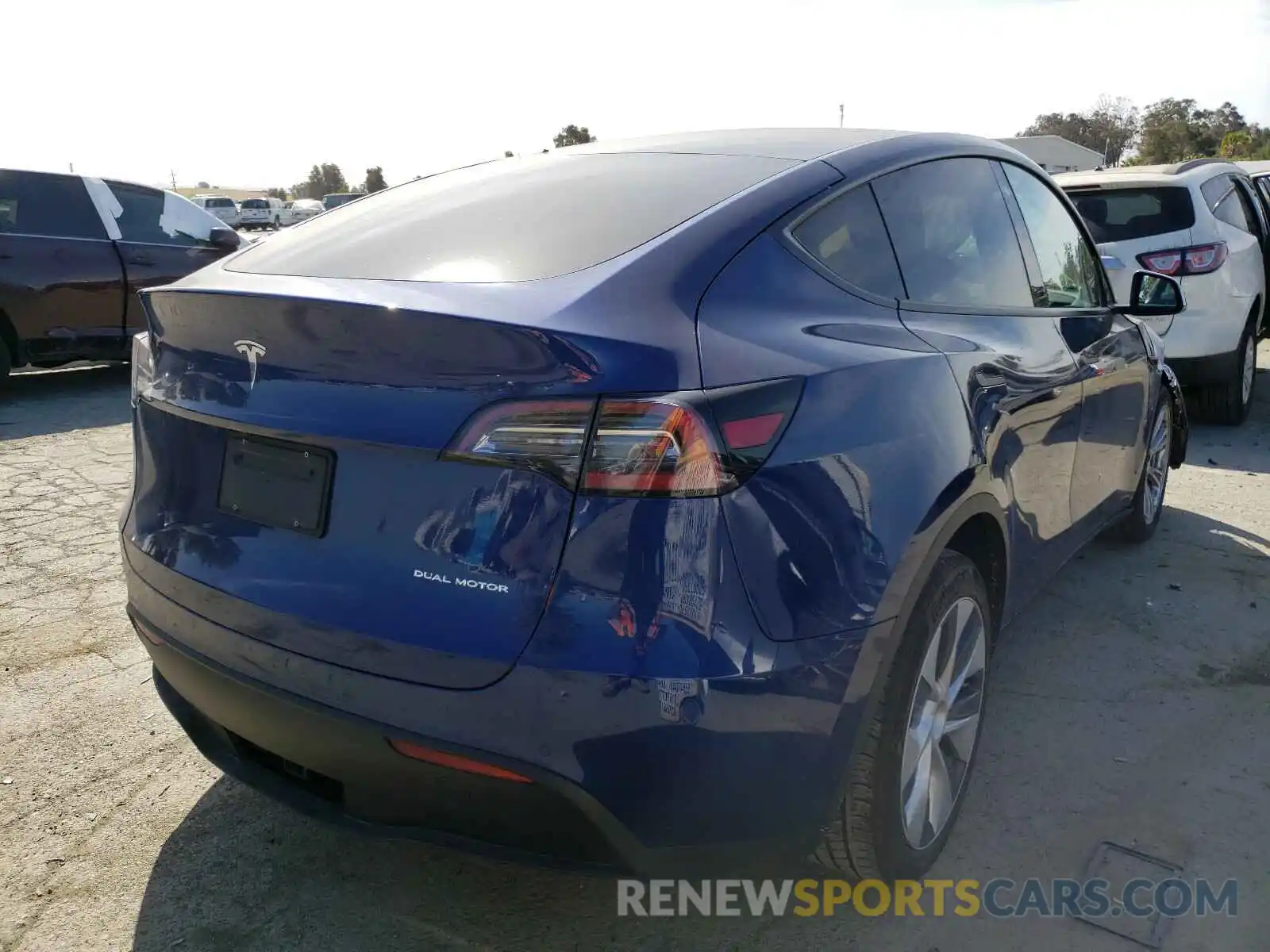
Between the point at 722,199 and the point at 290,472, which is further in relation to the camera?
the point at 722,199

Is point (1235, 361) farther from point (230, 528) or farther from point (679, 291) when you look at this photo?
point (230, 528)

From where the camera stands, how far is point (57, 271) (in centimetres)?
755

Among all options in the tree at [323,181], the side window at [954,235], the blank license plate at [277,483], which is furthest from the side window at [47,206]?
the tree at [323,181]

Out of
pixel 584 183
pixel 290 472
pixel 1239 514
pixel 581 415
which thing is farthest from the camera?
pixel 1239 514

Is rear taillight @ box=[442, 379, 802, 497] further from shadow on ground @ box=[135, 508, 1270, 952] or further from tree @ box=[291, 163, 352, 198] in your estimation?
tree @ box=[291, 163, 352, 198]

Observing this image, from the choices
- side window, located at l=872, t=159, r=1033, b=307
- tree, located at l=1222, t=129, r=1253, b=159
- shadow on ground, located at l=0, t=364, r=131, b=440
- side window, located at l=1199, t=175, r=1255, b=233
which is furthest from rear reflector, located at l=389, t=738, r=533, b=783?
tree, located at l=1222, t=129, r=1253, b=159

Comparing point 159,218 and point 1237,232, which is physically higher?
point 1237,232

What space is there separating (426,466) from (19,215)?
24.1ft

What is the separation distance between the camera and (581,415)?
166 centimetres

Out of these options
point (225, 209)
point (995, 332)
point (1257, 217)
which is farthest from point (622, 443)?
point (225, 209)

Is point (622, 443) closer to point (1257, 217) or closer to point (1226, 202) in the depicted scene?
point (1226, 202)

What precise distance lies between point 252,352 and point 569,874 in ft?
3.80

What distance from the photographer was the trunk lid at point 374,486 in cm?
169

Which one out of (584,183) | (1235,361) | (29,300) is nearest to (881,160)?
(584,183)
